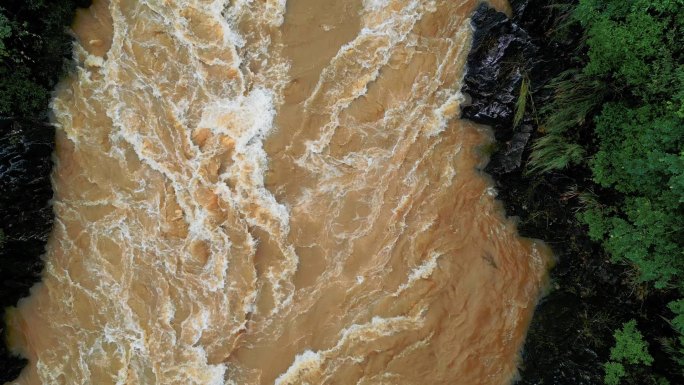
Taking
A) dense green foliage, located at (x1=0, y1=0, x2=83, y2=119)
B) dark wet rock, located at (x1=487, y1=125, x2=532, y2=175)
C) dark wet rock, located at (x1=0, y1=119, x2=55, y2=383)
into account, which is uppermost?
dark wet rock, located at (x1=487, y1=125, x2=532, y2=175)

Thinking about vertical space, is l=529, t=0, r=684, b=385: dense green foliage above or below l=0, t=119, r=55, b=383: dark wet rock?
above

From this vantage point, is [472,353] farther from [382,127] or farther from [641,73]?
[641,73]

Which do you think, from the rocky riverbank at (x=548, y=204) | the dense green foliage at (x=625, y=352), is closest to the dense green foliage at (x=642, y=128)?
the rocky riverbank at (x=548, y=204)

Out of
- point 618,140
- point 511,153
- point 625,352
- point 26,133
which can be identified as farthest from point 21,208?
point 625,352

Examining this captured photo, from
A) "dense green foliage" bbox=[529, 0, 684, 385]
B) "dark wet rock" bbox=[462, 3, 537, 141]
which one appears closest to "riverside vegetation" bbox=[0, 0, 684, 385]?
"dense green foliage" bbox=[529, 0, 684, 385]

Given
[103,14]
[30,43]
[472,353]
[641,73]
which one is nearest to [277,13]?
[103,14]

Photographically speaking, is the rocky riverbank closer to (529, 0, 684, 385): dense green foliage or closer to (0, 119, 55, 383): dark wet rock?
(529, 0, 684, 385): dense green foliage
